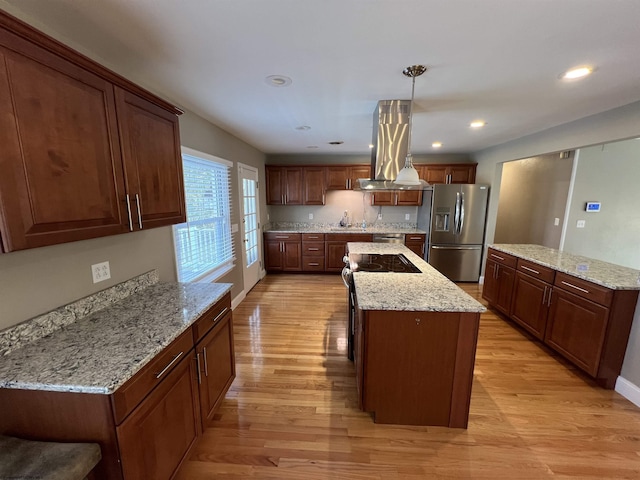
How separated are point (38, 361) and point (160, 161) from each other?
3.86 feet

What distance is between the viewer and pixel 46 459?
0.90 meters

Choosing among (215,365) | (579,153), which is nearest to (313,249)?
(215,365)

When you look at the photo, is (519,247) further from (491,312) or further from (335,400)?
(335,400)

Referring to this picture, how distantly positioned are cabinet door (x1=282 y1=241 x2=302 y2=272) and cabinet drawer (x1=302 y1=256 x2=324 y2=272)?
0.32 feet

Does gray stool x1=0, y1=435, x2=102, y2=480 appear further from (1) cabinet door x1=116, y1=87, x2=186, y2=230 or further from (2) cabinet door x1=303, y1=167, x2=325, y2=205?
(2) cabinet door x1=303, y1=167, x2=325, y2=205

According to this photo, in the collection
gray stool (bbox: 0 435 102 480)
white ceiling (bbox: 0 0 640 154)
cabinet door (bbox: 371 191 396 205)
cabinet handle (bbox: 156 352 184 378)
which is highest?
white ceiling (bbox: 0 0 640 154)

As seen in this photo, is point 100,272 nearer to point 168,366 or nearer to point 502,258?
point 168,366

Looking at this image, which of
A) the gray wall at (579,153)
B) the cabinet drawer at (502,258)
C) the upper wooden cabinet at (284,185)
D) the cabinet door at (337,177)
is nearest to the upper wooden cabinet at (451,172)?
the gray wall at (579,153)

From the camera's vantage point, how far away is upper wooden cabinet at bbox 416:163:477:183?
4.80 m

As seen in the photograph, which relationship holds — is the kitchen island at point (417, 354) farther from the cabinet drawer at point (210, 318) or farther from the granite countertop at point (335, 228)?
the granite countertop at point (335, 228)

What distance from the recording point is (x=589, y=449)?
161 centimetres

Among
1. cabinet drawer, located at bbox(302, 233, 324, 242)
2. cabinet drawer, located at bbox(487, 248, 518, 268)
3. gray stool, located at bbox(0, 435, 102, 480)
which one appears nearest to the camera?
gray stool, located at bbox(0, 435, 102, 480)

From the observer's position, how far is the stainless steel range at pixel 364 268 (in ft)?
7.64

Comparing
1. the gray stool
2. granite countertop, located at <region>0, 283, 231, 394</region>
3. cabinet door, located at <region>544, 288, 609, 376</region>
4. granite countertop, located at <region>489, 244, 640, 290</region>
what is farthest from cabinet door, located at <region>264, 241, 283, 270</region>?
the gray stool
